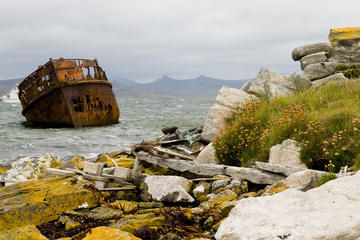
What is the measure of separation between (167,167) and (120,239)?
3410 millimetres

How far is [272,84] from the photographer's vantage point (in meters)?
11.5

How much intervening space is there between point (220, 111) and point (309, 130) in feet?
12.7

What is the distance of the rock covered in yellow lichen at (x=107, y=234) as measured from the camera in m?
3.75

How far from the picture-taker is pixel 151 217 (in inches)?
182

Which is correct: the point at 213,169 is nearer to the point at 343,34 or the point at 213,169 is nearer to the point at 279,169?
the point at 279,169

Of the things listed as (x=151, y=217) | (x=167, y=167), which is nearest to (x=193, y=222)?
(x=151, y=217)

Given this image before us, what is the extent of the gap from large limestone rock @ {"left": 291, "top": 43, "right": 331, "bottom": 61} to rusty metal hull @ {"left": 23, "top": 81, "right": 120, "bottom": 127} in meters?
13.4

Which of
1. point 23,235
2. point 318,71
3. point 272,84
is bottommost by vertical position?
point 23,235

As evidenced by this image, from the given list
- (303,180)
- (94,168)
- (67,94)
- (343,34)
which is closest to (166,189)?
(94,168)

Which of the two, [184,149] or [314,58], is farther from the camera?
[314,58]

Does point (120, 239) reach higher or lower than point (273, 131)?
lower

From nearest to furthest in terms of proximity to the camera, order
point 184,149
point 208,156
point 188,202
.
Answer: point 188,202, point 208,156, point 184,149

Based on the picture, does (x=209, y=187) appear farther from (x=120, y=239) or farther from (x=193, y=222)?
(x=120, y=239)

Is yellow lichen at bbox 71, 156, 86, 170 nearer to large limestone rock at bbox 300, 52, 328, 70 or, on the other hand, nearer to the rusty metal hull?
large limestone rock at bbox 300, 52, 328, 70
